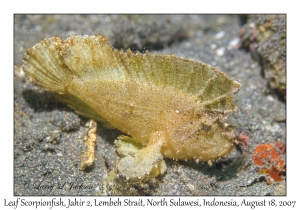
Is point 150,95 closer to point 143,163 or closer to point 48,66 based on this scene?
point 143,163

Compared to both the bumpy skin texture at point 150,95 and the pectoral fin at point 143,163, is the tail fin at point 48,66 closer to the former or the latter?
the bumpy skin texture at point 150,95

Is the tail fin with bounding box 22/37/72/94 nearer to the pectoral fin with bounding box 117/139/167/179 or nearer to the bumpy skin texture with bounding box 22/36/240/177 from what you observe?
the bumpy skin texture with bounding box 22/36/240/177

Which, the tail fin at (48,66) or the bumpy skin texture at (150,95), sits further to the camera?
the tail fin at (48,66)

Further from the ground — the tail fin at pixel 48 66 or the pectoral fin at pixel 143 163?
the tail fin at pixel 48 66

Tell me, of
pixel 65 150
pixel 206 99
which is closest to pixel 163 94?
pixel 206 99

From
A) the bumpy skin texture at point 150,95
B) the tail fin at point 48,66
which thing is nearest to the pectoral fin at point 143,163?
the bumpy skin texture at point 150,95
